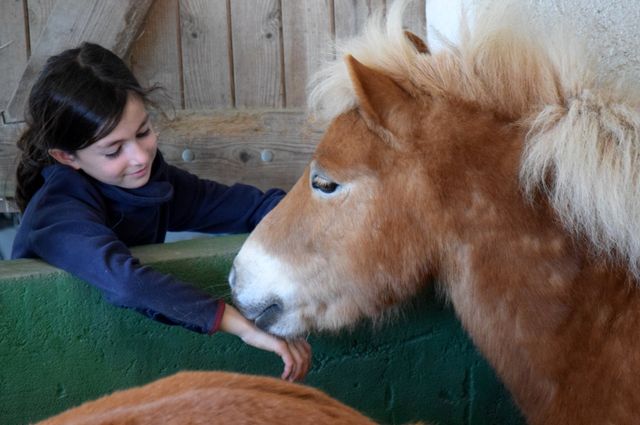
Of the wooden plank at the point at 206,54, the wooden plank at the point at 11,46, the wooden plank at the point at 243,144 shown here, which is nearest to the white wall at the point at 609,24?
the wooden plank at the point at 243,144

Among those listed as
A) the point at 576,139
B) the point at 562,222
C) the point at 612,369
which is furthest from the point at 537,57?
the point at 612,369

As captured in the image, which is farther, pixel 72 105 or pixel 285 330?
pixel 72 105

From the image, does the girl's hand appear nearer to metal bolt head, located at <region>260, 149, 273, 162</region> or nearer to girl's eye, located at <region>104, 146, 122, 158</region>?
girl's eye, located at <region>104, 146, 122, 158</region>

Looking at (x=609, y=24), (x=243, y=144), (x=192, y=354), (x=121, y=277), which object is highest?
(x=609, y=24)

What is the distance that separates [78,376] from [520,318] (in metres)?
1.26

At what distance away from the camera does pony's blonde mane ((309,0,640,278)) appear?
5.21 feet

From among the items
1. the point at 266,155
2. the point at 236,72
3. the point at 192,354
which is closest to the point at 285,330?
the point at 192,354

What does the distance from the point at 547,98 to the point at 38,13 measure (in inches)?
96.6

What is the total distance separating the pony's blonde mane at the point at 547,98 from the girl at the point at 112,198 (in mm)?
650

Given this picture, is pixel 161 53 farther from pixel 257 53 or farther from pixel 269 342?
pixel 269 342

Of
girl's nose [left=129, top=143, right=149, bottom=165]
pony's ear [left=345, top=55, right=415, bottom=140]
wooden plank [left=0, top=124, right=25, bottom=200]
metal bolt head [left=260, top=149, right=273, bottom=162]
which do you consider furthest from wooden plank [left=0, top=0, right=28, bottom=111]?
pony's ear [left=345, top=55, right=415, bottom=140]

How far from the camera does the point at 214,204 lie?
2.90m

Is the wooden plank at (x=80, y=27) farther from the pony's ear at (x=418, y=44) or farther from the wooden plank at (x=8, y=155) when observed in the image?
the pony's ear at (x=418, y=44)

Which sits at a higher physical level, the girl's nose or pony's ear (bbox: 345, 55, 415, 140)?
pony's ear (bbox: 345, 55, 415, 140)
